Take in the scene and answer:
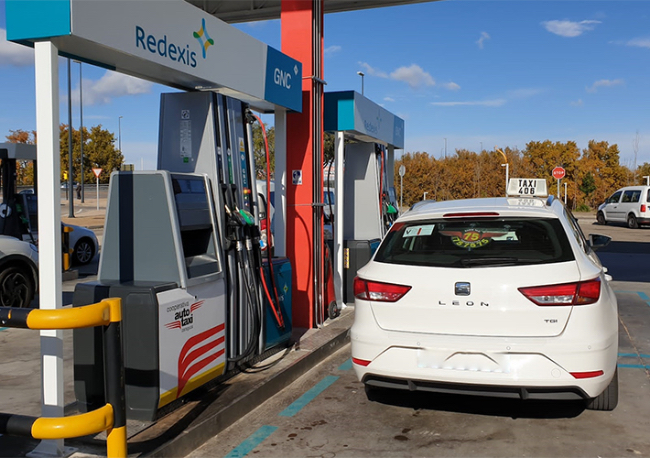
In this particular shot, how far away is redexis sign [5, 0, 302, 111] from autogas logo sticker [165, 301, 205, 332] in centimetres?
171

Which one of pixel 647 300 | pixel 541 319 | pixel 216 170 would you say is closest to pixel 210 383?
pixel 216 170

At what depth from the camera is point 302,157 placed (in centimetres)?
714

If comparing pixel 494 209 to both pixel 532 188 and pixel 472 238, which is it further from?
pixel 532 188

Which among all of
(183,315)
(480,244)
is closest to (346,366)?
(480,244)

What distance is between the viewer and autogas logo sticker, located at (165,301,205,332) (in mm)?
4230

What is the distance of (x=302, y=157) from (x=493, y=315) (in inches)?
144

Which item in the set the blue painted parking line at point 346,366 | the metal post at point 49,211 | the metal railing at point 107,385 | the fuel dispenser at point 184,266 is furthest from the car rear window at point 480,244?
the metal post at point 49,211

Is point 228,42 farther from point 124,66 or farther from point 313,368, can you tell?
point 313,368

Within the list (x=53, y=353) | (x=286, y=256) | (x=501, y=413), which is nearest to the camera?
(x=53, y=353)

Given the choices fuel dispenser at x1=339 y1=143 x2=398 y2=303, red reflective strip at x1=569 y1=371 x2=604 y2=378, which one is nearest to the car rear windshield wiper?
red reflective strip at x1=569 y1=371 x2=604 y2=378

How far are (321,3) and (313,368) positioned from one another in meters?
4.22

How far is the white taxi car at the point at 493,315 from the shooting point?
3.99 m

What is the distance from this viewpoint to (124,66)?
4383mm

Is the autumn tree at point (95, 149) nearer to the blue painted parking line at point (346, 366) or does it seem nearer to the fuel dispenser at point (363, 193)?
the fuel dispenser at point (363, 193)
